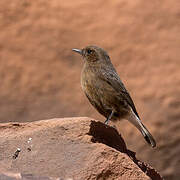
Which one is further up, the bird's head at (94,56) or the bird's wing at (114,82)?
the bird's head at (94,56)

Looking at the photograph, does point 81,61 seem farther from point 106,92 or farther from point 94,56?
point 106,92

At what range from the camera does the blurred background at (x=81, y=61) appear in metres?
11.6

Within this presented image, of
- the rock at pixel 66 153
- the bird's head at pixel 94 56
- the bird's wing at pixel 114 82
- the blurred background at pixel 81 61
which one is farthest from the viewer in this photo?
the blurred background at pixel 81 61

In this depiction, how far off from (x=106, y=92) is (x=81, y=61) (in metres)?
4.58

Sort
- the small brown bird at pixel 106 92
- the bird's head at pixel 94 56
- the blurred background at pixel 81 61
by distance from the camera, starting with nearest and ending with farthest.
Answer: the small brown bird at pixel 106 92
the bird's head at pixel 94 56
the blurred background at pixel 81 61

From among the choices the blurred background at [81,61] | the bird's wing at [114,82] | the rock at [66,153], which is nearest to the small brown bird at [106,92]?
the bird's wing at [114,82]

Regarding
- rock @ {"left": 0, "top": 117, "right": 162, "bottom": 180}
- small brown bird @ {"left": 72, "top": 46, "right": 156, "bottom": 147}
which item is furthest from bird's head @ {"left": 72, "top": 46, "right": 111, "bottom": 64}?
rock @ {"left": 0, "top": 117, "right": 162, "bottom": 180}

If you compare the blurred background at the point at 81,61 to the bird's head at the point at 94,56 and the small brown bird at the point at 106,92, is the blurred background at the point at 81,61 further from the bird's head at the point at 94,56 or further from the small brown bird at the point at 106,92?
the small brown bird at the point at 106,92

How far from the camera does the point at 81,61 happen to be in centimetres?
1229

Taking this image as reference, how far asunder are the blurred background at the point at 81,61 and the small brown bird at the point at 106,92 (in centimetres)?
358

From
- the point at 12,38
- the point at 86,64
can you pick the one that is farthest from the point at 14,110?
the point at 86,64

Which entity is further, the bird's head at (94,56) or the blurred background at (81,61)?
the blurred background at (81,61)

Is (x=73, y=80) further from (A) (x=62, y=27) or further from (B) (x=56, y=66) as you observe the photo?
(A) (x=62, y=27)

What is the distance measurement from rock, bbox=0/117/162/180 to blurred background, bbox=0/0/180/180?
598 centimetres
